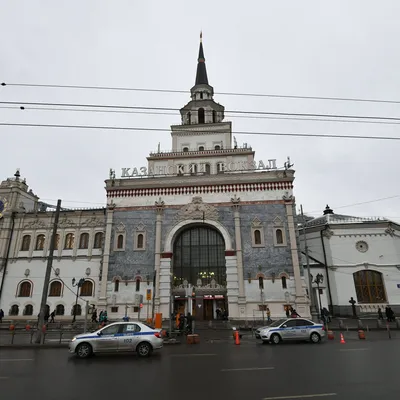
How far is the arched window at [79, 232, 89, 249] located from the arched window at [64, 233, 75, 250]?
3.10 ft

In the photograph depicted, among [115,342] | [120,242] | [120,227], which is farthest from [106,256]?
[115,342]

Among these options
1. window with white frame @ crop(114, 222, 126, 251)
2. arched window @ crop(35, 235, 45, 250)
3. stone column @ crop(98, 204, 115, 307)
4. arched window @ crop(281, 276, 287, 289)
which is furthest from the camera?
arched window @ crop(35, 235, 45, 250)

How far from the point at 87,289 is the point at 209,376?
2713 centimetres

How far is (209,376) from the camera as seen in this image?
28.5 ft

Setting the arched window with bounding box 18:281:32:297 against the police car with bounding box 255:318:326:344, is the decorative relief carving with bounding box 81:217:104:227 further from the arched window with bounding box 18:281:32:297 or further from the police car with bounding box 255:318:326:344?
the police car with bounding box 255:318:326:344

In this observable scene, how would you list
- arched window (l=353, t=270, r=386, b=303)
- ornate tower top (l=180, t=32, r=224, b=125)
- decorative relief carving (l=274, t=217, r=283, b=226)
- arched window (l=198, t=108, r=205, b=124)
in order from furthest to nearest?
arched window (l=198, t=108, r=205, b=124) < ornate tower top (l=180, t=32, r=224, b=125) < arched window (l=353, t=270, r=386, b=303) < decorative relief carving (l=274, t=217, r=283, b=226)

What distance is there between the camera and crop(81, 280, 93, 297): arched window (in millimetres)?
32131

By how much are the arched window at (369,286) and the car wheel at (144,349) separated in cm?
2890

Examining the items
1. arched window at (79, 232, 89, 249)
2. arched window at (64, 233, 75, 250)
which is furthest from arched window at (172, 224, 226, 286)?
arched window at (64, 233, 75, 250)

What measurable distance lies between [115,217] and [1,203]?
1523 cm

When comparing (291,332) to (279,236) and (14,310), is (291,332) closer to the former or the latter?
(279,236)

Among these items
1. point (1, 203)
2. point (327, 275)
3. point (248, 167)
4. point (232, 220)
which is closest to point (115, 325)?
point (232, 220)

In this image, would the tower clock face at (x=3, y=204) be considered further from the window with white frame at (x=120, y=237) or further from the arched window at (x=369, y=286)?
the arched window at (x=369, y=286)

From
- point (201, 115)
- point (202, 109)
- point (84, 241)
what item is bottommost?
point (84, 241)
